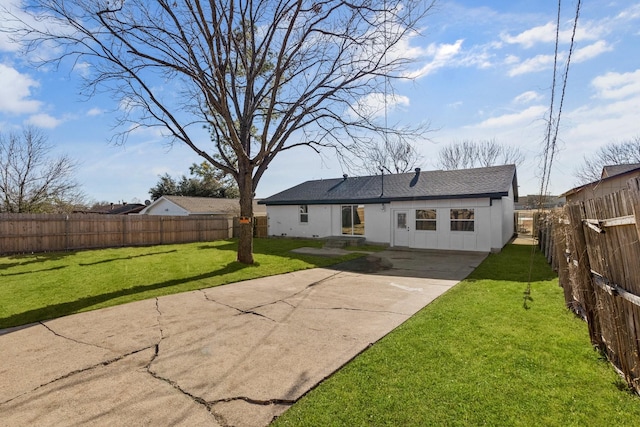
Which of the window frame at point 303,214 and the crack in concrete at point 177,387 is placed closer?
the crack in concrete at point 177,387

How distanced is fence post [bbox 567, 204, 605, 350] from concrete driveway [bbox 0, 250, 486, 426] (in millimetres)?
2324

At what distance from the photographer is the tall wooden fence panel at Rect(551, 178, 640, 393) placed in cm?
250

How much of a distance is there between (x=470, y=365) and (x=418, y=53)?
27.3 ft

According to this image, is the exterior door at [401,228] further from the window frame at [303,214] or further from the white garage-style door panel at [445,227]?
the window frame at [303,214]

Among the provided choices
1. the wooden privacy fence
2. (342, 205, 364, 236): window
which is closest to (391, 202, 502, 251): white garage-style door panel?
(342, 205, 364, 236): window

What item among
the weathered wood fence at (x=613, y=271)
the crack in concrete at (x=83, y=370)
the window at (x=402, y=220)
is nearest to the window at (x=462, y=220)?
the window at (x=402, y=220)

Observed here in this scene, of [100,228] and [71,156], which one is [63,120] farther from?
[71,156]

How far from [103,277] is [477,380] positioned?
9.05 metres

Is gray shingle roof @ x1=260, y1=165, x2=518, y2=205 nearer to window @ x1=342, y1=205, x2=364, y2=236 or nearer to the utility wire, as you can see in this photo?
window @ x1=342, y1=205, x2=364, y2=236

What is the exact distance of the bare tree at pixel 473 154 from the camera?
102 feet

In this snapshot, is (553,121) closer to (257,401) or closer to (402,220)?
(257,401)

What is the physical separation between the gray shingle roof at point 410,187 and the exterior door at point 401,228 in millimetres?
878

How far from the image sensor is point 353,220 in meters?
17.1

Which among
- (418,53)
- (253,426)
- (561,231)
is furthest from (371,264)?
(253,426)
